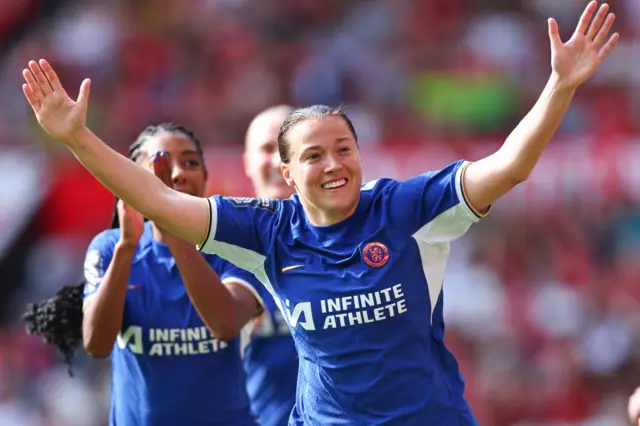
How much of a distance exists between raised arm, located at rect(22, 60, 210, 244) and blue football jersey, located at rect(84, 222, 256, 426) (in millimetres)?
1026

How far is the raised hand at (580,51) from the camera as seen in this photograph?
3.45 m

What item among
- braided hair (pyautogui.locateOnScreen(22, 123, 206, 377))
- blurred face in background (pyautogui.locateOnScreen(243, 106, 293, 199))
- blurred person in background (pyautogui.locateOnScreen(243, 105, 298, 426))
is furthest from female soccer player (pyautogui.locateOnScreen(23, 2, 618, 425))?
blurred face in background (pyautogui.locateOnScreen(243, 106, 293, 199))

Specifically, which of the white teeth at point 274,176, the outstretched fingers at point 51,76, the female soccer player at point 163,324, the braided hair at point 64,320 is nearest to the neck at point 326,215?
the female soccer player at point 163,324

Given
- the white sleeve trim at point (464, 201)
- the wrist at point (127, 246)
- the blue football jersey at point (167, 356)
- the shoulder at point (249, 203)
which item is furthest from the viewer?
the blue football jersey at point (167, 356)

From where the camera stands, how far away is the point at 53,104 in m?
3.67

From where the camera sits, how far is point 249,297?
15.3 feet

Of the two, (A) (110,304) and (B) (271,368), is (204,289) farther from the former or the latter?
(B) (271,368)

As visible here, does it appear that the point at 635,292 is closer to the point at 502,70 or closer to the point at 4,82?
the point at 502,70

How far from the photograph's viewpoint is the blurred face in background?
18.1 feet

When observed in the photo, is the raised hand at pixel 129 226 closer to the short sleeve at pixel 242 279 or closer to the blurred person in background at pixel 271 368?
the short sleeve at pixel 242 279

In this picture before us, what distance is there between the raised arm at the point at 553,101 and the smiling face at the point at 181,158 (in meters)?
1.63

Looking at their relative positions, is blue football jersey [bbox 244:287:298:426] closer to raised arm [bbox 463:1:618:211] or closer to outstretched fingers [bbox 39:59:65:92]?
outstretched fingers [bbox 39:59:65:92]

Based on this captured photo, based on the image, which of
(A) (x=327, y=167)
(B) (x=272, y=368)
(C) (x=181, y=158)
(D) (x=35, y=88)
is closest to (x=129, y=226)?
(C) (x=181, y=158)

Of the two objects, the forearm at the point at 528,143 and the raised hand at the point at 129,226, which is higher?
the raised hand at the point at 129,226
